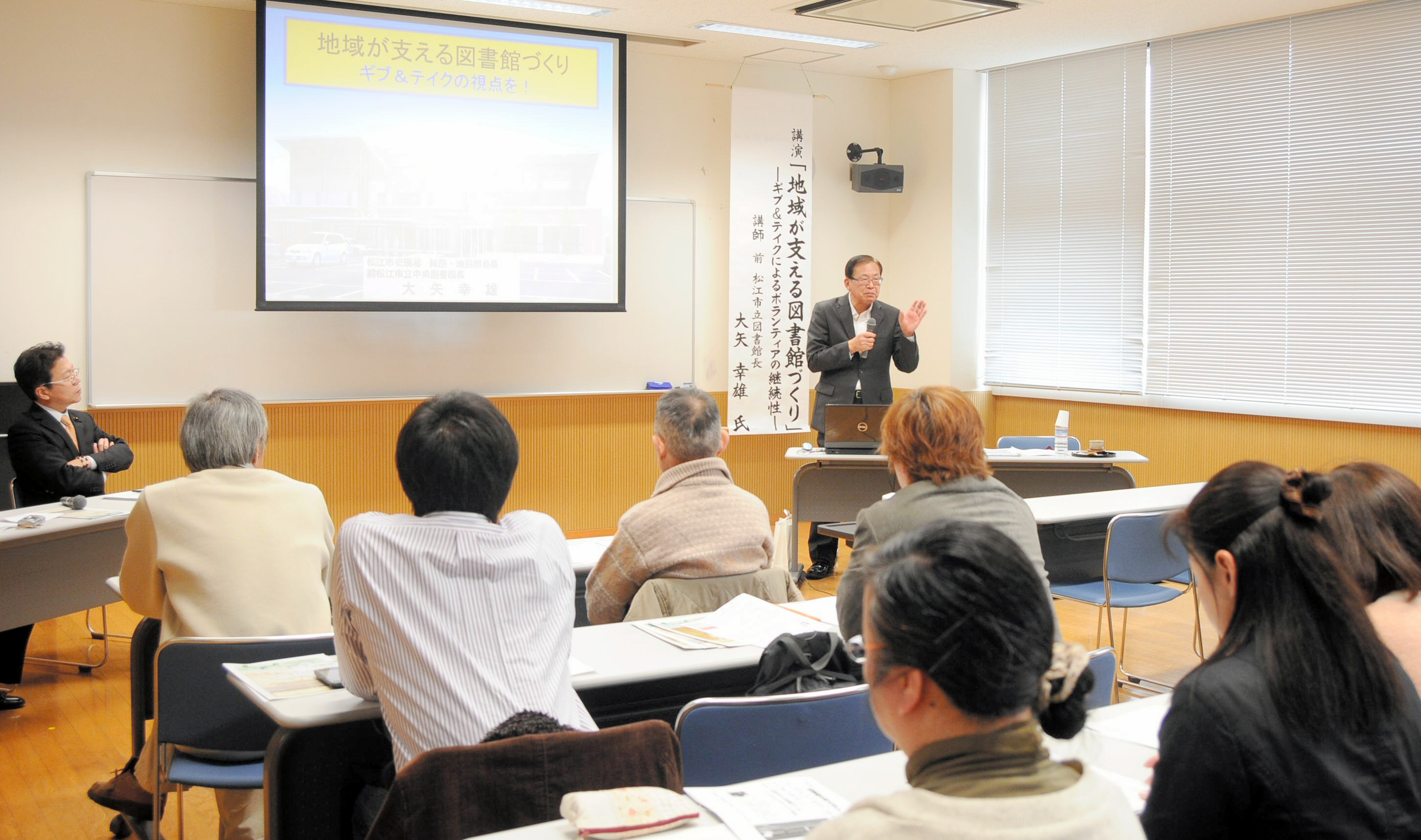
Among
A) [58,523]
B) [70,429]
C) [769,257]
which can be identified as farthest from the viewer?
[769,257]

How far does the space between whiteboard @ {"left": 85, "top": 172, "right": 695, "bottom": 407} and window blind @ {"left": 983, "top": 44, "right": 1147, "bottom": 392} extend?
7.19 feet

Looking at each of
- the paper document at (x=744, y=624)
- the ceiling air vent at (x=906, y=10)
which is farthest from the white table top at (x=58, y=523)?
the ceiling air vent at (x=906, y=10)

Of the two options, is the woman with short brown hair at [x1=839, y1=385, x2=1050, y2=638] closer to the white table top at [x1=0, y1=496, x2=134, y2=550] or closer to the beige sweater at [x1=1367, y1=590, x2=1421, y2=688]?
the beige sweater at [x1=1367, y1=590, x2=1421, y2=688]

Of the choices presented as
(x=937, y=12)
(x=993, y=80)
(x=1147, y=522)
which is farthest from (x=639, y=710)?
(x=993, y=80)

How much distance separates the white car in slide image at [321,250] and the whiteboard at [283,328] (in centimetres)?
26

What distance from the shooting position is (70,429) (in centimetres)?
480

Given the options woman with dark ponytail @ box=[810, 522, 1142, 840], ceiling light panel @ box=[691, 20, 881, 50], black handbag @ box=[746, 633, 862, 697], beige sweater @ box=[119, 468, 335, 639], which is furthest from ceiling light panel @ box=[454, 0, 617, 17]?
woman with dark ponytail @ box=[810, 522, 1142, 840]

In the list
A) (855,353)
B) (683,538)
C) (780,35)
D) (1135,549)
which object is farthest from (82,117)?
(1135,549)

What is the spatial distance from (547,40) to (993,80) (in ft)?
10.4

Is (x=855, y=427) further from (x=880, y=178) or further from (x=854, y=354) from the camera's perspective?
(x=880, y=178)

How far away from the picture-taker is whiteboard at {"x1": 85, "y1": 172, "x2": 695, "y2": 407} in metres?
5.91

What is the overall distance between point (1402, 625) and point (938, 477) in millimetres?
1054

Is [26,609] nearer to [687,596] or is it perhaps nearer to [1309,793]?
[687,596]

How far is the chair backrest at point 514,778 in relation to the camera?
1606 millimetres
